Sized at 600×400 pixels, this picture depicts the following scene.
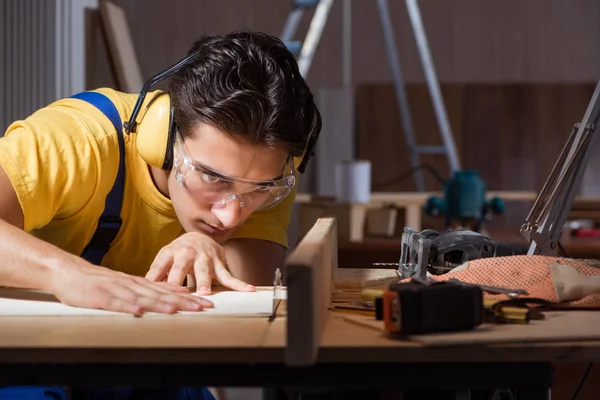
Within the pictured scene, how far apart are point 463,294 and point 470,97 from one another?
5434mm

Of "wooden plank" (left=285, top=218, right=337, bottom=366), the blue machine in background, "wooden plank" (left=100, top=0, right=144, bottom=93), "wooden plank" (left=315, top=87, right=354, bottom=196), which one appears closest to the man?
"wooden plank" (left=285, top=218, right=337, bottom=366)

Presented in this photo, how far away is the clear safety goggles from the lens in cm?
176

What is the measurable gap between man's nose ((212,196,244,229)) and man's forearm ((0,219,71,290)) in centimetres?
40

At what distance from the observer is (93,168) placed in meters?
1.88

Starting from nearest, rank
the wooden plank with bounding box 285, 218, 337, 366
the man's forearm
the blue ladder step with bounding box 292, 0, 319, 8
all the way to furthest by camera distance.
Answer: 1. the wooden plank with bounding box 285, 218, 337, 366
2. the man's forearm
3. the blue ladder step with bounding box 292, 0, 319, 8

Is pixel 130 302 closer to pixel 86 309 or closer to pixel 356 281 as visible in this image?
pixel 86 309

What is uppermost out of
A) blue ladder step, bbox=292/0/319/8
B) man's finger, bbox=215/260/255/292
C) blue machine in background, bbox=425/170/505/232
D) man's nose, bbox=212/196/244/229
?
blue ladder step, bbox=292/0/319/8

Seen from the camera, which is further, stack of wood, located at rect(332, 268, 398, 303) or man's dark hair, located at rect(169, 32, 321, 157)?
man's dark hair, located at rect(169, 32, 321, 157)

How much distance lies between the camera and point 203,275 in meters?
1.64

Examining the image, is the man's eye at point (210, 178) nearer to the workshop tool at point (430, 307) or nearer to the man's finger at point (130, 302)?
the man's finger at point (130, 302)

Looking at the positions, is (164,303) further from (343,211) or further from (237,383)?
(343,211)

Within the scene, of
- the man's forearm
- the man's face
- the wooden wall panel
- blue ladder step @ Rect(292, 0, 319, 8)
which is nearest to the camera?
the man's forearm

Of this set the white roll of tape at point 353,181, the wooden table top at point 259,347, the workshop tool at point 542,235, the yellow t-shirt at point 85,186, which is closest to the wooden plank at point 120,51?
the white roll of tape at point 353,181

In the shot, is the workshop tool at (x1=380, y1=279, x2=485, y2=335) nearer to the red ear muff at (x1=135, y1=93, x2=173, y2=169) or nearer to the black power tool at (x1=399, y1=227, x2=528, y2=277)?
the black power tool at (x1=399, y1=227, x2=528, y2=277)
